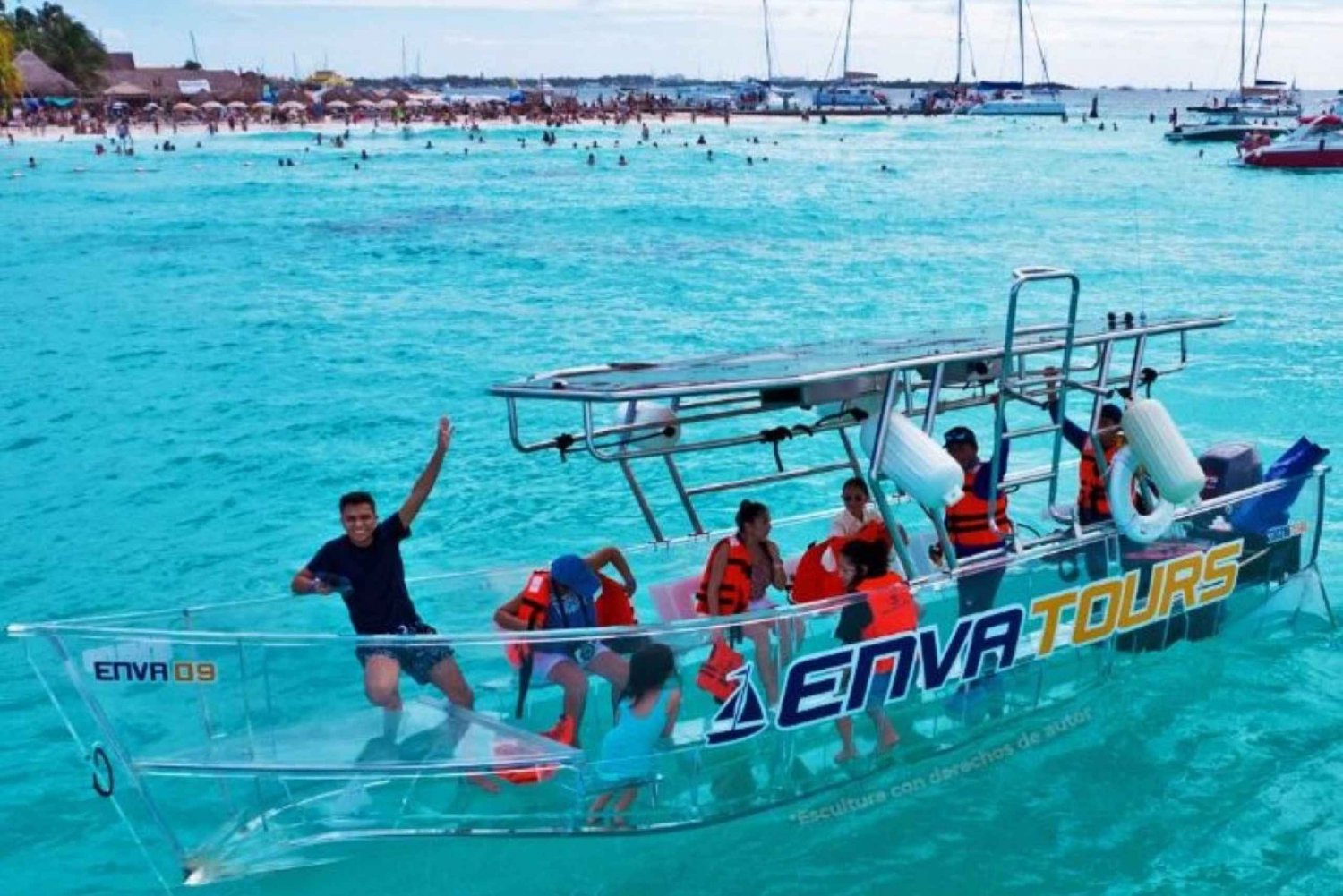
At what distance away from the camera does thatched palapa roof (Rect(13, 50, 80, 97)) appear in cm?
9656

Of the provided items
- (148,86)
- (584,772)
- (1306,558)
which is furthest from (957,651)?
(148,86)

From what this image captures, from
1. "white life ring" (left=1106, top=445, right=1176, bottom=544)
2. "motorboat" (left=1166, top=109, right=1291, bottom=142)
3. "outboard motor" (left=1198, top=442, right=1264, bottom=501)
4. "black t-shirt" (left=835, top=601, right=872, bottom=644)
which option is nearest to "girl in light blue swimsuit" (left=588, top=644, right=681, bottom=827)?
"black t-shirt" (left=835, top=601, right=872, bottom=644)

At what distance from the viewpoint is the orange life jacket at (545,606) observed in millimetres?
6989

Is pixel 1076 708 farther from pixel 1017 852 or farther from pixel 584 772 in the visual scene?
pixel 584 772

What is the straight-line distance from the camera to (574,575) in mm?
7266

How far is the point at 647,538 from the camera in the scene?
560 inches

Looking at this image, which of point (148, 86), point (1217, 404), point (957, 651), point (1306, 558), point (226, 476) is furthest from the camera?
point (148, 86)

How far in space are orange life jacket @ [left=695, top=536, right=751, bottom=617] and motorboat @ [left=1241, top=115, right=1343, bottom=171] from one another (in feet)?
200

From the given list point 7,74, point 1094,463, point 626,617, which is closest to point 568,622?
point 626,617

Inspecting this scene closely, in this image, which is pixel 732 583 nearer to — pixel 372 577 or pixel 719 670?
pixel 719 670

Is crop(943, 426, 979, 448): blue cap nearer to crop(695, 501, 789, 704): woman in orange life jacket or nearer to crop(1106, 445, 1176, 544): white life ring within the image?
crop(1106, 445, 1176, 544): white life ring

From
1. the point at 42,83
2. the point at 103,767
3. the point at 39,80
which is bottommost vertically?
the point at 103,767

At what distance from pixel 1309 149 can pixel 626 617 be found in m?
62.0

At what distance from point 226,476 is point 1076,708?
37.3 ft
